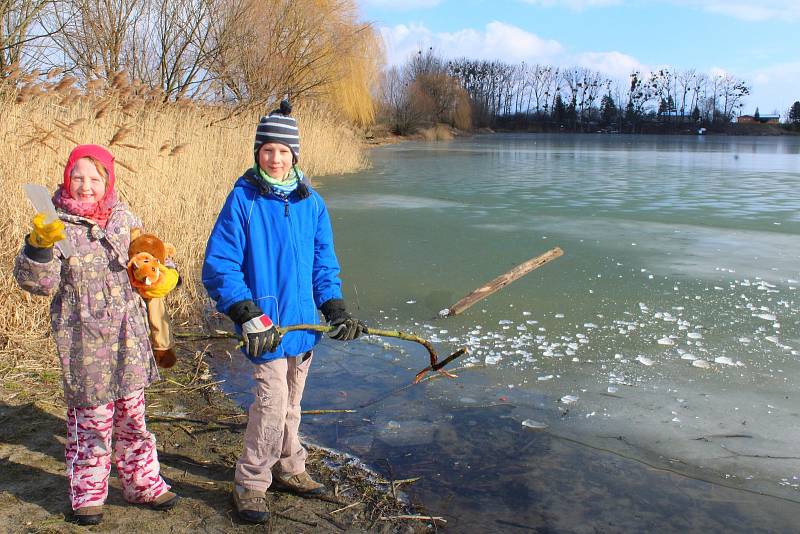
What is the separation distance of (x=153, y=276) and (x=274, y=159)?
0.61 m

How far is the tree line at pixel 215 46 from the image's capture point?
9656 millimetres

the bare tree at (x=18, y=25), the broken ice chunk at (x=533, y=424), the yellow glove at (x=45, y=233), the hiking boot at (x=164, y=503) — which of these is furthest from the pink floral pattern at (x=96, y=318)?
the bare tree at (x=18, y=25)

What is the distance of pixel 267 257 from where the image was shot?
8.39ft

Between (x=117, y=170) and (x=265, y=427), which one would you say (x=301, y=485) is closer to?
(x=265, y=427)

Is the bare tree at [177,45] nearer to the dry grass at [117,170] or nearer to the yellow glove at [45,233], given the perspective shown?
the dry grass at [117,170]

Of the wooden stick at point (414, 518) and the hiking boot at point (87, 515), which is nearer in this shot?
the hiking boot at point (87, 515)

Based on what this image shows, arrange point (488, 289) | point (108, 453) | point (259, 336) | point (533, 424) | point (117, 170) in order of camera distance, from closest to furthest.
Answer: point (259, 336), point (108, 453), point (533, 424), point (117, 170), point (488, 289)

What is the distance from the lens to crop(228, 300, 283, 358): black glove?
7.74 ft

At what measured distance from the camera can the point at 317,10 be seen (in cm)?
1705

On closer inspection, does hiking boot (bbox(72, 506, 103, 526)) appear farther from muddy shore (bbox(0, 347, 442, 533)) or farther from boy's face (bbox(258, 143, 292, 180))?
boy's face (bbox(258, 143, 292, 180))

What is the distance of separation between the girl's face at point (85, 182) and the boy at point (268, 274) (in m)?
0.42

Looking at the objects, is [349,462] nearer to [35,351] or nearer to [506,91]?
[35,351]

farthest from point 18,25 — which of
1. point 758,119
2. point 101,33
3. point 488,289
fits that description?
point 758,119

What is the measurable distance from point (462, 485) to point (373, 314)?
264cm
